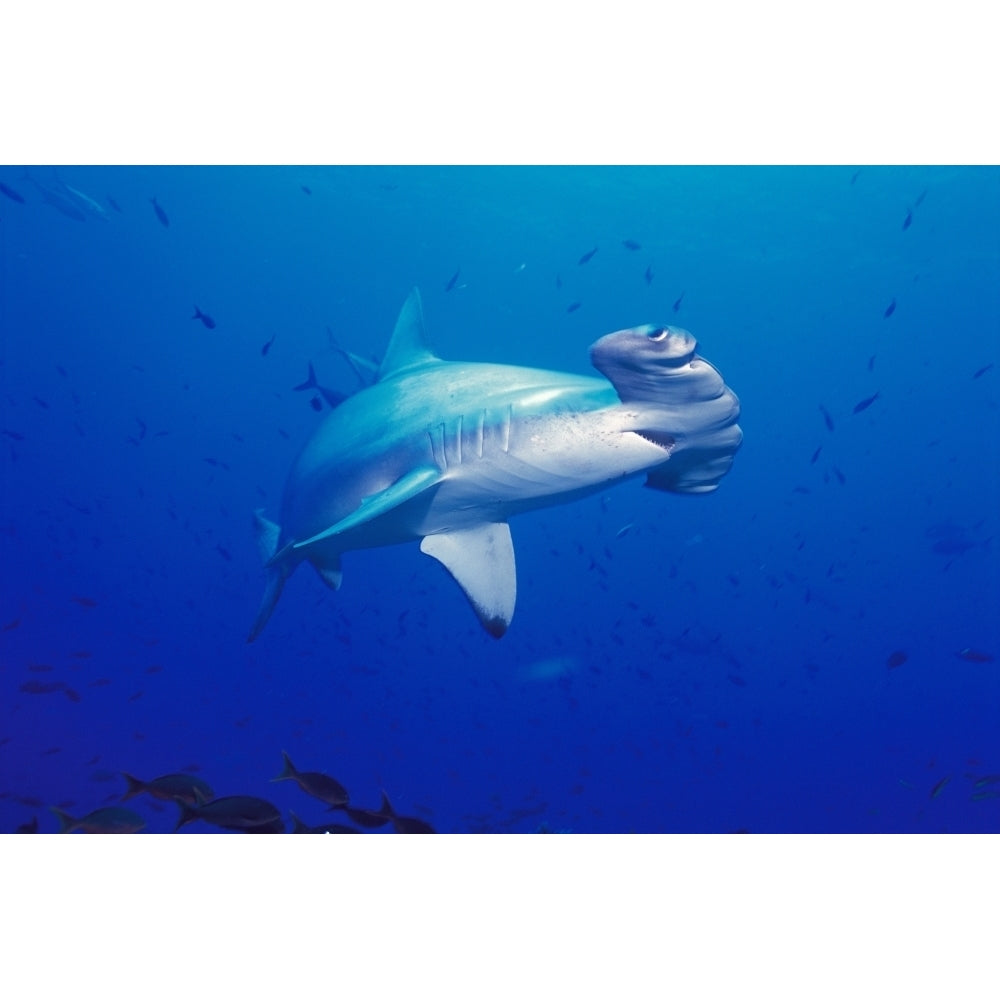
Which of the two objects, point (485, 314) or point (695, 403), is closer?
point (695, 403)

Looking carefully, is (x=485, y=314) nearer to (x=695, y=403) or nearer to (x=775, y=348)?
(x=775, y=348)

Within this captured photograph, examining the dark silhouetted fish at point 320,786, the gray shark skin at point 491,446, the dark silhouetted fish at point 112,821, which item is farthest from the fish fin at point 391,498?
the dark silhouetted fish at point 112,821

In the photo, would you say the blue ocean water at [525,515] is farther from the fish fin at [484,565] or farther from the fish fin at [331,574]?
the fish fin at [484,565]

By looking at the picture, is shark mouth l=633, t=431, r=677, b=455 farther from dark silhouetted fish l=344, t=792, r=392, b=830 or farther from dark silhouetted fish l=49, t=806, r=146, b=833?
dark silhouetted fish l=49, t=806, r=146, b=833

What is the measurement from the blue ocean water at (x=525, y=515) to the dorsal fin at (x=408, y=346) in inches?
195

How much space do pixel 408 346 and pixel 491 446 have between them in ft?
4.60

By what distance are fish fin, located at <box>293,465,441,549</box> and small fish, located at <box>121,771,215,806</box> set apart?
Answer: 2.01 metres

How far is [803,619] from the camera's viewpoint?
1980cm

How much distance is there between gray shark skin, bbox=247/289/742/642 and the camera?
296 cm

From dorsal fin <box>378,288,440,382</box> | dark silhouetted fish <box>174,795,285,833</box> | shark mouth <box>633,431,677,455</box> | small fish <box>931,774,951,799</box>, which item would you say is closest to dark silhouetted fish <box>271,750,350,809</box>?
dark silhouetted fish <box>174,795,285,833</box>

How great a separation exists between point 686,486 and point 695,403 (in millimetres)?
772

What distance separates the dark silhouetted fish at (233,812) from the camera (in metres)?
4.06

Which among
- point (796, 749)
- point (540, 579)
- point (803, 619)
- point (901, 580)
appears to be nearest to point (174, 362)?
point (540, 579)

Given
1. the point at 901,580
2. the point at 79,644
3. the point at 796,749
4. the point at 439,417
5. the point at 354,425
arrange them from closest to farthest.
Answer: the point at 439,417, the point at 354,425, the point at 796,749, the point at 79,644, the point at 901,580
